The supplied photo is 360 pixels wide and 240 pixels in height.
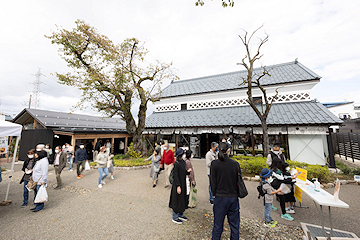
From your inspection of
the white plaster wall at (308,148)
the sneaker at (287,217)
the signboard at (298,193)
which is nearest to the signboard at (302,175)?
the signboard at (298,193)

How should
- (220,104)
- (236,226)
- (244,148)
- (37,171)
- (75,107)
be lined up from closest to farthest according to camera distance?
(236,226)
(37,171)
(75,107)
(244,148)
(220,104)

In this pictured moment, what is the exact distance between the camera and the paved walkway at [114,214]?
3.72m

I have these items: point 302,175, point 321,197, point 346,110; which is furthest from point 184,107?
point 346,110

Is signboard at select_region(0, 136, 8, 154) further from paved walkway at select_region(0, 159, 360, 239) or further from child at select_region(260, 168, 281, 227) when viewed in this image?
child at select_region(260, 168, 281, 227)

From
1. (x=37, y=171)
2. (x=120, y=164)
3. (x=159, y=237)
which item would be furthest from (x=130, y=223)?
(x=120, y=164)

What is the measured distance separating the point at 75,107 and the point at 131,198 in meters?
9.85

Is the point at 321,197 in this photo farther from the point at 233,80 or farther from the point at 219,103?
the point at 233,80

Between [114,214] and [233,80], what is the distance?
16803mm

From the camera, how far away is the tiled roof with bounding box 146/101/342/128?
32.8ft

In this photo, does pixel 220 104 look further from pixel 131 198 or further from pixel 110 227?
pixel 110 227

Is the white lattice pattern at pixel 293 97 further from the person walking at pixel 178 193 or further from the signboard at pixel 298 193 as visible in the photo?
the person walking at pixel 178 193

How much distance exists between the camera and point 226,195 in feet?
9.83

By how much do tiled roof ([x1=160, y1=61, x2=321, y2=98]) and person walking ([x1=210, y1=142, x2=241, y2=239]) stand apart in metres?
10.3

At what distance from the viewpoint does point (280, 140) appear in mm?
11227
